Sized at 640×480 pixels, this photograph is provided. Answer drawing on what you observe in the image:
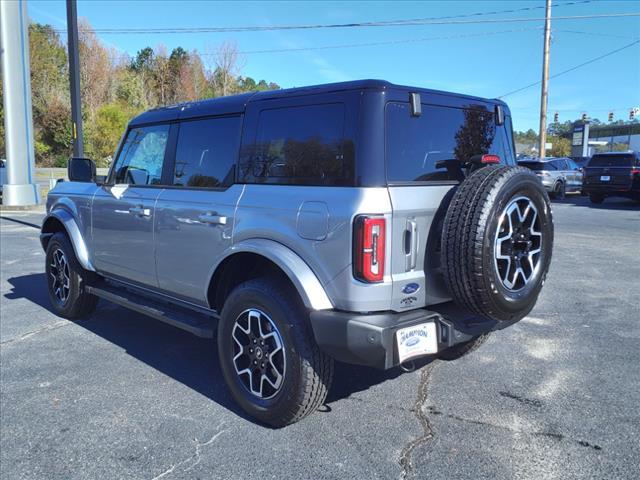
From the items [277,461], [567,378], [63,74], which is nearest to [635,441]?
[567,378]

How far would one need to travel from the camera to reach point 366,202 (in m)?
2.84

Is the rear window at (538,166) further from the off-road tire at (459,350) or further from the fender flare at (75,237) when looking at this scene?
the fender flare at (75,237)

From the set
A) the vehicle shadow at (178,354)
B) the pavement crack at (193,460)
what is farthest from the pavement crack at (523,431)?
the pavement crack at (193,460)

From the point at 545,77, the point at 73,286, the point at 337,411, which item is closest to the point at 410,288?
the point at 337,411

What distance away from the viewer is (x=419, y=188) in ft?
10.2

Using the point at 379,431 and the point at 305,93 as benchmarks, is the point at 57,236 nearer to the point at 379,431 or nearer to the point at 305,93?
the point at 305,93

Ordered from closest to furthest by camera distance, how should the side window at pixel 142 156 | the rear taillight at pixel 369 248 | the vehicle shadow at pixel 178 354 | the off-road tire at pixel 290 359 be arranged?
1. the rear taillight at pixel 369 248
2. the off-road tire at pixel 290 359
3. the vehicle shadow at pixel 178 354
4. the side window at pixel 142 156


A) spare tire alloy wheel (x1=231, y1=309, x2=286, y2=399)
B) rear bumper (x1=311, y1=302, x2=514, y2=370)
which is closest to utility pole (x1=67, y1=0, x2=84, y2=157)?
spare tire alloy wheel (x1=231, y1=309, x2=286, y2=399)

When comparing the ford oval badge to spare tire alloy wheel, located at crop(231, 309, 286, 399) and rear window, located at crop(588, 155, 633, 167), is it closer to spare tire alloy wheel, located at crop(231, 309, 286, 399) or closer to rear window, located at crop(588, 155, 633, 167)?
spare tire alloy wheel, located at crop(231, 309, 286, 399)

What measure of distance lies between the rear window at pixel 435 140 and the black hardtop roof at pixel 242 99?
107 mm

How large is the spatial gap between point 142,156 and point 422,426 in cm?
314

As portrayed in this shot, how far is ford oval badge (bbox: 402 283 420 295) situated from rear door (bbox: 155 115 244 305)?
1.19m

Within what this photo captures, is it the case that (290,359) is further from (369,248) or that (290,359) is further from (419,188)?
(419,188)

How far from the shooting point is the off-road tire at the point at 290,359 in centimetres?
310
